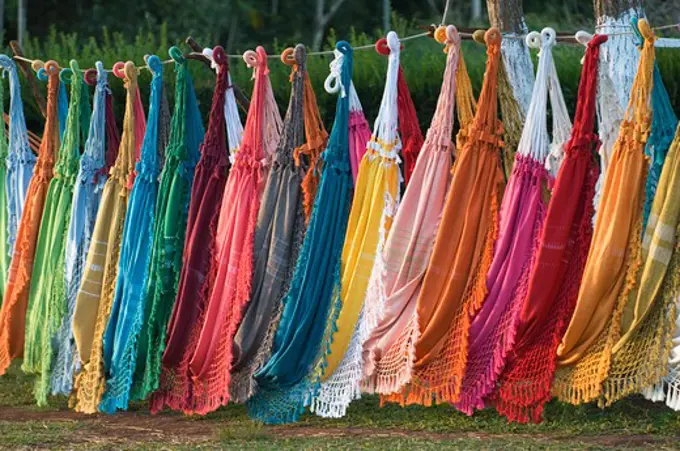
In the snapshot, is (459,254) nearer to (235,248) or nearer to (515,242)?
(515,242)

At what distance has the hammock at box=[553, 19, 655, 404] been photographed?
12.3 ft

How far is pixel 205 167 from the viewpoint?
15.8ft

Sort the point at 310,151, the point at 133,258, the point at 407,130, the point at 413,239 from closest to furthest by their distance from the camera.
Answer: the point at 413,239, the point at 407,130, the point at 310,151, the point at 133,258

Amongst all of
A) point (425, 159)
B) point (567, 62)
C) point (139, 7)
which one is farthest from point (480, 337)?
point (139, 7)

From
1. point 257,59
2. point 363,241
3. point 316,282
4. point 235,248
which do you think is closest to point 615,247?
point 363,241

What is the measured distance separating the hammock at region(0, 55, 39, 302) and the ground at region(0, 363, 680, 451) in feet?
2.65

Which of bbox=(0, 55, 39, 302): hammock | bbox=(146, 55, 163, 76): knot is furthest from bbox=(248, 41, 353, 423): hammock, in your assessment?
bbox=(0, 55, 39, 302): hammock

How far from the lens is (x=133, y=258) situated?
4.97 meters

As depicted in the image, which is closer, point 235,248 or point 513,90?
point 513,90

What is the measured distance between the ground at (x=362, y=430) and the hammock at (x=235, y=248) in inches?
11.3

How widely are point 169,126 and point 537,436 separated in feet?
6.52

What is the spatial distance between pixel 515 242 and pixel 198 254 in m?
1.39

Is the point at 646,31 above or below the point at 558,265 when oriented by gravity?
above

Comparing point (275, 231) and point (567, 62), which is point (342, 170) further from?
point (567, 62)
